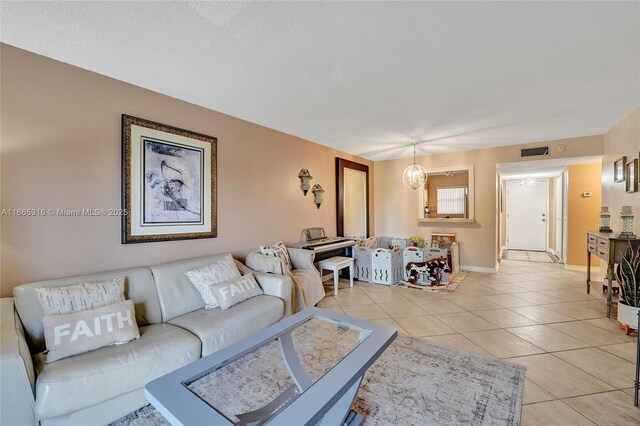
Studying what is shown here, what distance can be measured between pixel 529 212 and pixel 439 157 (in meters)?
4.34

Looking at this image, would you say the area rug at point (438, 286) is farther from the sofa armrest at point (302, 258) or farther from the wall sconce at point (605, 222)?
the wall sconce at point (605, 222)

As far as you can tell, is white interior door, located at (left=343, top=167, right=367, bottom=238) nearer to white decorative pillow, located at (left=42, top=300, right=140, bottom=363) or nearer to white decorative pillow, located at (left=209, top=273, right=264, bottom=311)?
white decorative pillow, located at (left=209, top=273, right=264, bottom=311)

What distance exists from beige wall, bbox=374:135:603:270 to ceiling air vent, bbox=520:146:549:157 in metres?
0.07

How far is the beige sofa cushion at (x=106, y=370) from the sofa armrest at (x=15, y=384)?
38 mm

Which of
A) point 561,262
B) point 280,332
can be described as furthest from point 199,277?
point 561,262

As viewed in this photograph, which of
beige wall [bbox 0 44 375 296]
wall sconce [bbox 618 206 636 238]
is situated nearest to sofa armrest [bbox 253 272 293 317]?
beige wall [bbox 0 44 375 296]

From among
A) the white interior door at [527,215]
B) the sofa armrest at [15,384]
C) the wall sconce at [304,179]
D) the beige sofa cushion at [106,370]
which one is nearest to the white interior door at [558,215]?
the white interior door at [527,215]

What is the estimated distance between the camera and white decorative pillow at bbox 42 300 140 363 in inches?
60.8

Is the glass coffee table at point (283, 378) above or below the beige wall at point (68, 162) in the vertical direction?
below

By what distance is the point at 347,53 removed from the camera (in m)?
1.98

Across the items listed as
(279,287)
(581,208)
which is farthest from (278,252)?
(581,208)

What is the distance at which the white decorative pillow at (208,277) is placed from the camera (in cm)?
239

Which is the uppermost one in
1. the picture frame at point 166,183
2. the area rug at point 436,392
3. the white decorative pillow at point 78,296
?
the picture frame at point 166,183

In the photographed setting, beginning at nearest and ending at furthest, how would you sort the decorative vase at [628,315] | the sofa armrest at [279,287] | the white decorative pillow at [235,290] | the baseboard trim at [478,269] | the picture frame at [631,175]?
the decorative vase at [628,315]
the white decorative pillow at [235,290]
the sofa armrest at [279,287]
the picture frame at [631,175]
the baseboard trim at [478,269]
